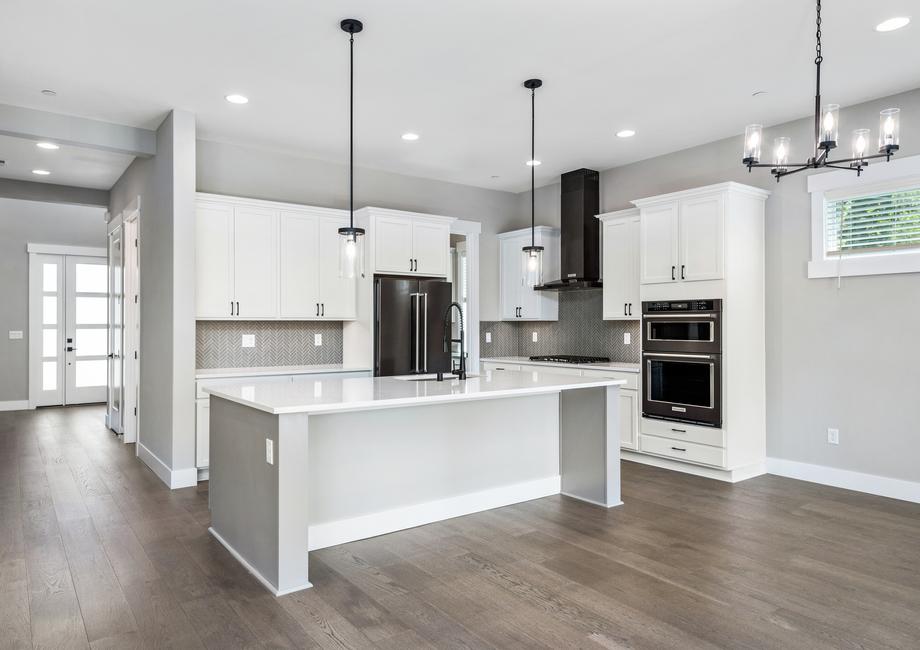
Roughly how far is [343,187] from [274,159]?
71cm

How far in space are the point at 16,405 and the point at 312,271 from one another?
5.87 m

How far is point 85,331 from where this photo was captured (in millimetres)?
9047

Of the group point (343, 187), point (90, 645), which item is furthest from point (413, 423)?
point (343, 187)

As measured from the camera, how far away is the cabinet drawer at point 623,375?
530 cm

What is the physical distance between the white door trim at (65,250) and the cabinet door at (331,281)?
5.37m

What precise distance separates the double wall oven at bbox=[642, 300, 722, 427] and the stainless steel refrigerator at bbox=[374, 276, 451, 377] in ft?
6.20

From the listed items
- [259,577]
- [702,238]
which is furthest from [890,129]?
[259,577]

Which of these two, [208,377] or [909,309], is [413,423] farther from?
[909,309]

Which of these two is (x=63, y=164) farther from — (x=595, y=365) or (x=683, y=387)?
(x=683, y=387)

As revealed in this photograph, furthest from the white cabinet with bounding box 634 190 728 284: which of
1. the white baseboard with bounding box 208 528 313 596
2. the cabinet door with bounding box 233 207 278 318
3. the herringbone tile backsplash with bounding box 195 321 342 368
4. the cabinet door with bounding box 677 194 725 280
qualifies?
the white baseboard with bounding box 208 528 313 596

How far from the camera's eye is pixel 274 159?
18.3 feet

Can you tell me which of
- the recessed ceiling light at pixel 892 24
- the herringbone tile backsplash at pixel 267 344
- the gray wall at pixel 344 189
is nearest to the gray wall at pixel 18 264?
the gray wall at pixel 344 189

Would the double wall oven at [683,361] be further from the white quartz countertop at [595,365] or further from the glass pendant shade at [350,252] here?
the glass pendant shade at [350,252]

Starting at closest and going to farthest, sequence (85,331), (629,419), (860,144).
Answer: (860,144)
(629,419)
(85,331)
